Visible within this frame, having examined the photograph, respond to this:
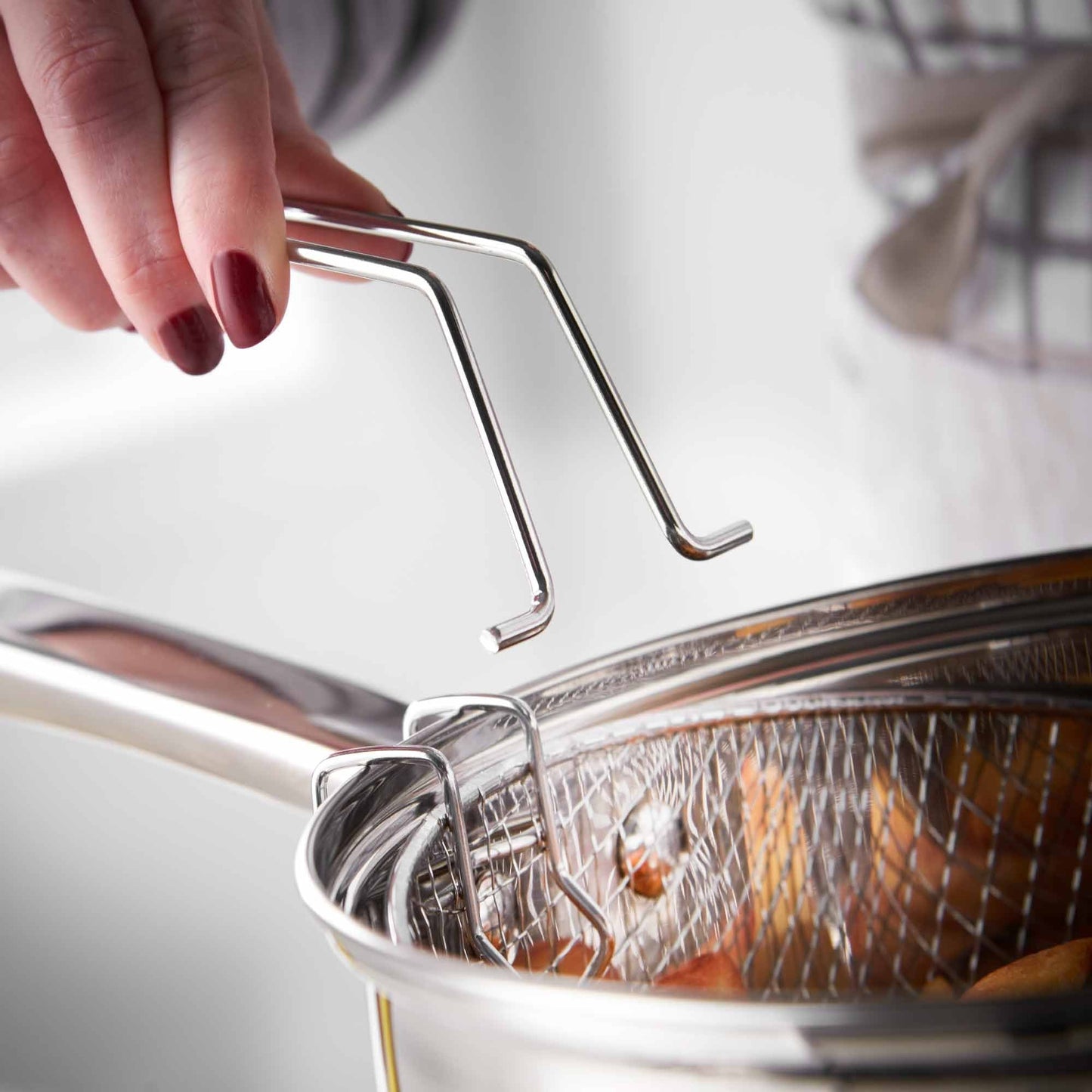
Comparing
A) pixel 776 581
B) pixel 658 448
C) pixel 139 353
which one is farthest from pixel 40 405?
pixel 776 581

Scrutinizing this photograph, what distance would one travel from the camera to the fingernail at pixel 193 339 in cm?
31

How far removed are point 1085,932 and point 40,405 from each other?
138cm

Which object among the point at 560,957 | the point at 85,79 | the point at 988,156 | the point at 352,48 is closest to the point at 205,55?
the point at 85,79

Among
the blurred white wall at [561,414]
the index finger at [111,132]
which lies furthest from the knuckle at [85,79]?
the blurred white wall at [561,414]

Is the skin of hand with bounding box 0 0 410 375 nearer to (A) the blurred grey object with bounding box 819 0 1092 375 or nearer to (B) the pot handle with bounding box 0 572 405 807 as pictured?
(B) the pot handle with bounding box 0 572 405 807

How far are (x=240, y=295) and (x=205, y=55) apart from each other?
0.07 metres

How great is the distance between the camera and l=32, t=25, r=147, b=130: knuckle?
29 cm

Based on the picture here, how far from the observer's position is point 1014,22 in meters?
1.10

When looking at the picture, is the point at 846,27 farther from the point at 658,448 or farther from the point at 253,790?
the point at 253,790

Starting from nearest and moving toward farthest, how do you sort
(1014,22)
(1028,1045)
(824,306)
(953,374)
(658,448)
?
(1028,1045) → (1014,22) → (953,374) → (824,306) → (658,448)

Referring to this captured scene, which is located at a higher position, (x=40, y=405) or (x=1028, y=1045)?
(x=40, y=405)

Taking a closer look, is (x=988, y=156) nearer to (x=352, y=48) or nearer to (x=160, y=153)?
(x=352, y=48)

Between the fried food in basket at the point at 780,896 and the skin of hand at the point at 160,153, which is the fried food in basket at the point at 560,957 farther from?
the skin of hand at the point at 160,153

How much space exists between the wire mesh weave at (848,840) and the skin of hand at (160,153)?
0.15m
